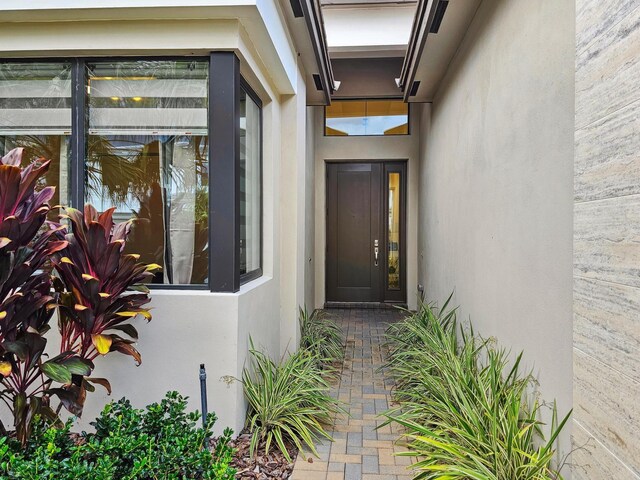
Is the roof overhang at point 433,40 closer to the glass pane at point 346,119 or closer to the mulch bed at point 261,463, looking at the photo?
the glass pane at point 346,119

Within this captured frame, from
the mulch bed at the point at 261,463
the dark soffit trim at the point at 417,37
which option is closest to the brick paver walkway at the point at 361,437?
the mulch bed at the point at 261,463

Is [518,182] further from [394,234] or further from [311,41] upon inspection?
[394,234]

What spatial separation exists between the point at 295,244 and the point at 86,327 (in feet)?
7.89

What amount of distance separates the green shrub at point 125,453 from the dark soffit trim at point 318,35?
3.21 meters

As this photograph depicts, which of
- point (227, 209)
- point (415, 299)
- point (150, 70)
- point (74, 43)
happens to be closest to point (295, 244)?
point (227, 209)

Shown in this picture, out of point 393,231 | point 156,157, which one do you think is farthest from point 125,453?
point 393,231

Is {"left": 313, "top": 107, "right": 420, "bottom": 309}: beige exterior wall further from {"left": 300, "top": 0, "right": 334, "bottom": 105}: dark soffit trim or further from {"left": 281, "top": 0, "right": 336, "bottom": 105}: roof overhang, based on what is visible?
{"left": 300, "top": 0, "right": 334, "bottom": 105}: dark soffit trim

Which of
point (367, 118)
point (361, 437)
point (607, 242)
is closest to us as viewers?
point (607, 242)

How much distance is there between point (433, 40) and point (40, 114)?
3.40 metres

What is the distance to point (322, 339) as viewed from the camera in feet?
15.5

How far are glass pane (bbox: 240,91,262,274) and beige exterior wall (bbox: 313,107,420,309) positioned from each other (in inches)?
147

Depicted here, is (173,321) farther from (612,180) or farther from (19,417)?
(612,180)

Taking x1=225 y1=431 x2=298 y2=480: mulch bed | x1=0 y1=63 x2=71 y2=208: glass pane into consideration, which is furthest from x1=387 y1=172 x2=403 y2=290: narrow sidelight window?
x1=0 y1=63 x2=71 y2=208: glass pane

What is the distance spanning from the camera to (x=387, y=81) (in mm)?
6871
